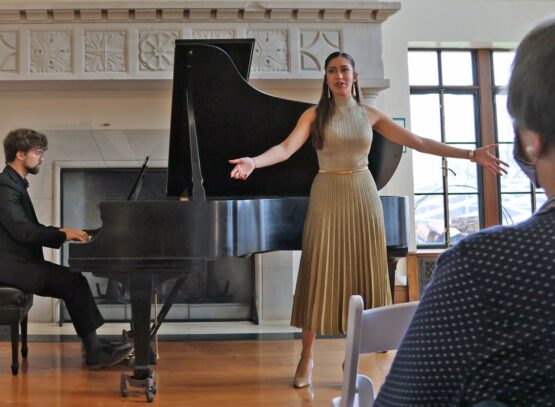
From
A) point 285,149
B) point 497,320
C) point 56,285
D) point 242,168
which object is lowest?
point 56,285

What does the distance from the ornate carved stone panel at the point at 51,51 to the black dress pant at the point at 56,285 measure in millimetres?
2132

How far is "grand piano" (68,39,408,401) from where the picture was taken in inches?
96.1

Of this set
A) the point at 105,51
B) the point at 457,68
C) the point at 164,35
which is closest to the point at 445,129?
the point at 457,68

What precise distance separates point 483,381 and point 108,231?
2.06 m

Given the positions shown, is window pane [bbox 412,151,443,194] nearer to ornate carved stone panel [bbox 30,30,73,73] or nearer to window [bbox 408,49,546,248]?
window [bbox 408,49,546,248]

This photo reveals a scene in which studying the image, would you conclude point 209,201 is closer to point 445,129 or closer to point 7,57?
point 7,57

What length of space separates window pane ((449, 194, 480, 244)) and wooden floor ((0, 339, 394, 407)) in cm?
230

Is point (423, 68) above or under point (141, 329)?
above

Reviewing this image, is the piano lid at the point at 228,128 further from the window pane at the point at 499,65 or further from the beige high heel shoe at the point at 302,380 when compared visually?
the window pane at the point at 499,65

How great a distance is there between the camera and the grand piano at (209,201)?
2.44 metres

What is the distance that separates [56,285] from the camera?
3.05 m

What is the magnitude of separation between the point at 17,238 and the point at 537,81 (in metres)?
2.90

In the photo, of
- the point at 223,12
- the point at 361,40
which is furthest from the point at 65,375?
the point at 361,40

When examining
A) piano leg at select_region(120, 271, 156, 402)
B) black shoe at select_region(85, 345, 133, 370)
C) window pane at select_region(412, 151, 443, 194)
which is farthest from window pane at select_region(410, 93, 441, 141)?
piano leg at select_region(120, 271, 156, 402)
